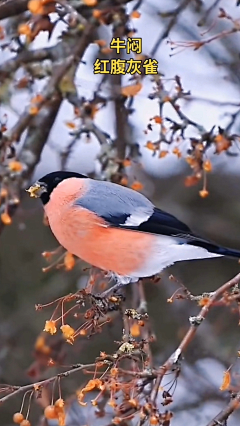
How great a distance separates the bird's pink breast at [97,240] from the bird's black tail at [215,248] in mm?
109

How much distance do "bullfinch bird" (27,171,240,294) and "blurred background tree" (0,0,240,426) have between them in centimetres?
23

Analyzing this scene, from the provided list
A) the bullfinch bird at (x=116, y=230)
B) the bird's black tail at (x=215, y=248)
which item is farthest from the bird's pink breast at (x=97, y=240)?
the bird's black tail at (x=215, y=248)

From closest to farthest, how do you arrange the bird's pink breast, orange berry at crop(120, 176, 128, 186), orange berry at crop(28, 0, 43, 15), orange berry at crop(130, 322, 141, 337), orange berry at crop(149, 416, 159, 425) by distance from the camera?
orange berry at crop(149, 416, 159, 425)
orange berry at crop(130, 322, 141, 337)
the bird's pink breast
orange berry at crop(28, 0, 43, 15)
orange berry at crop(120, 176, 128, 186)

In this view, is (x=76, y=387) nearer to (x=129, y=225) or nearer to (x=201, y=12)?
(x=129, y=225)

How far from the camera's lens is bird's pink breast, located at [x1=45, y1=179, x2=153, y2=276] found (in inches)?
49.6

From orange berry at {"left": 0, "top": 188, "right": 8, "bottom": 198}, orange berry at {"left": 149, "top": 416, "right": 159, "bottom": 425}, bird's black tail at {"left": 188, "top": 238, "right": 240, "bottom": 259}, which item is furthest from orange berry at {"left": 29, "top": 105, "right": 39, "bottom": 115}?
orange berry at {"left": 149, "top": 416, "right": 159, "bottom": 425}

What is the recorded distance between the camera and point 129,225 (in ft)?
4.29

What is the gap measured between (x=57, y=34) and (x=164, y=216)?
0.76 metres

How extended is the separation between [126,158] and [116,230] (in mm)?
374

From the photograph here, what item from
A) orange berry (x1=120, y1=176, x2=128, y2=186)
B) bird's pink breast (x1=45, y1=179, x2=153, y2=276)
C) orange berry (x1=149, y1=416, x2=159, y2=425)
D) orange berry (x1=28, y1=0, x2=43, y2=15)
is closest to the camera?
orange berry (x1=149, y1=416, x2=159, y2=425)

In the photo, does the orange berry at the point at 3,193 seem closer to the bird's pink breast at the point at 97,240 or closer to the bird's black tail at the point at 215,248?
the bird's pink breast at the point at 97,240

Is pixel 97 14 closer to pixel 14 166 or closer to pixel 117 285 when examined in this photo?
pixel 14 166

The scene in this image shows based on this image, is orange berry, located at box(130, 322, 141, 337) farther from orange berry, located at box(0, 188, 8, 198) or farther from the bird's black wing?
orange berry, located at box(0, 188, 8, 198)

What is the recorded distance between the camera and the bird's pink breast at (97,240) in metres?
1.26
